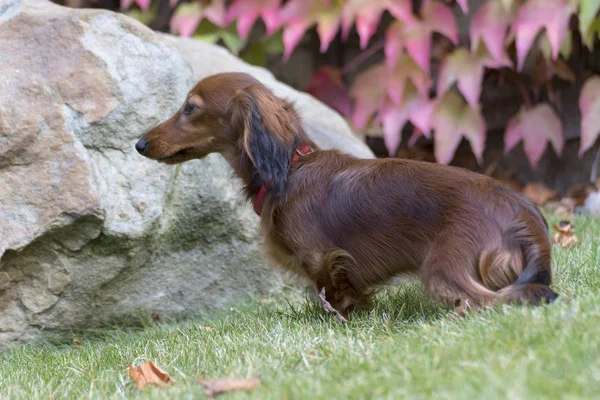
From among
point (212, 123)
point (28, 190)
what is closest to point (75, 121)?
point (28, 190)

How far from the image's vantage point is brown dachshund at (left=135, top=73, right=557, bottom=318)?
2.92 metres

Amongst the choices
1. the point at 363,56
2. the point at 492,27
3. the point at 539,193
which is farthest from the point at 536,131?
the point at 363,56

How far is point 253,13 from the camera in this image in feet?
20.6

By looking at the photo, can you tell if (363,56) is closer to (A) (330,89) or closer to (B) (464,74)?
(A) (330,89)

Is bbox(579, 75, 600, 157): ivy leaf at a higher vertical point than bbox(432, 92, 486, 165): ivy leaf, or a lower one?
higher

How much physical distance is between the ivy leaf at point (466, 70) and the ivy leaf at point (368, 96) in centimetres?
48

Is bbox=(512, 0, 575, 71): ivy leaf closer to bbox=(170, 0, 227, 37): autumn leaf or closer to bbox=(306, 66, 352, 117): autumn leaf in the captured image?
bbox=(306, 66, 352, 117): autumn leaf

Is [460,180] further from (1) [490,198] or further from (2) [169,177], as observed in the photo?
(2) [169,177]

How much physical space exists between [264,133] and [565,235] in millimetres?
2283

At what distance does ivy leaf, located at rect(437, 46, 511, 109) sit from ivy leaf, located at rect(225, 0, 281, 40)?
1.37m

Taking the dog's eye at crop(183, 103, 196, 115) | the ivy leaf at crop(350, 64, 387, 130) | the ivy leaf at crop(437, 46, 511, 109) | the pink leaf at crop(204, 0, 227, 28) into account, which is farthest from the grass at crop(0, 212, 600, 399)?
the pink leaf at crop(204, 0, 227, 28)

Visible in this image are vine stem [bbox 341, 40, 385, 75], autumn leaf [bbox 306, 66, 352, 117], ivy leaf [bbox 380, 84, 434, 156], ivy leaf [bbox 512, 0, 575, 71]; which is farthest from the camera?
autumn leaf [bbox 306, 66, 352, 117]

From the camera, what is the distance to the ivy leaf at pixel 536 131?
20.5ft

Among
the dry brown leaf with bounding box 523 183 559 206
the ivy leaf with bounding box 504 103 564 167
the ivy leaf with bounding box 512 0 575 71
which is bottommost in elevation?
the dry brown leaf with bounding box 523 183 559 206
